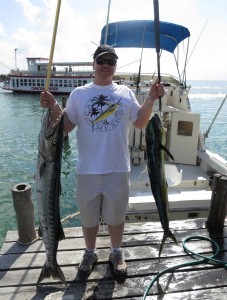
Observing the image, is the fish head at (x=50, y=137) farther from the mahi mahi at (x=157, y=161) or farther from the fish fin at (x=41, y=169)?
the mahi mahi at (x=157, y=161)

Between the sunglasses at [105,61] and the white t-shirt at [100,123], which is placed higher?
the sunglasses at [105,61]

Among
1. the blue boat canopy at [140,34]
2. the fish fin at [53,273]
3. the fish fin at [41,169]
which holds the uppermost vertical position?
the blue boat canopy at [140,34]

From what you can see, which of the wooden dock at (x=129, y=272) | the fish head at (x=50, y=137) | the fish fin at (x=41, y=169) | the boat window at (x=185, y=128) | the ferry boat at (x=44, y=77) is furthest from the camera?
the ferry boat at (x=44, y=77)

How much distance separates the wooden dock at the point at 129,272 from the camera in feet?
9.96

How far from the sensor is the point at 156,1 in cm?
254

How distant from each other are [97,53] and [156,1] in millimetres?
686

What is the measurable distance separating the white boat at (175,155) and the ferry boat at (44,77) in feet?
124

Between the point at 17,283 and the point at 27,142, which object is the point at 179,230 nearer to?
the point at 17,283

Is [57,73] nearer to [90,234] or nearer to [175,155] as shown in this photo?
[175,155]

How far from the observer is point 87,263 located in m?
3.32

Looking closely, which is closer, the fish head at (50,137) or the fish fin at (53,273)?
the fish head at (50,137)

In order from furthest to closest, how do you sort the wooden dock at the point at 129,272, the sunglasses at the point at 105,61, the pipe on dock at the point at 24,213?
1. the pipe on dock at the point at 24,213
2. the wooden dock at the point at 129,272
3. the sunglasses at the point at 105,61

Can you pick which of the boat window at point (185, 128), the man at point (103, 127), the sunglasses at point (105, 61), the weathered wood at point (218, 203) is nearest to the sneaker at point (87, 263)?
the man at point (103, 127)

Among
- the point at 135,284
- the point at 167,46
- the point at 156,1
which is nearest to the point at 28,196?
the point at 135,284
